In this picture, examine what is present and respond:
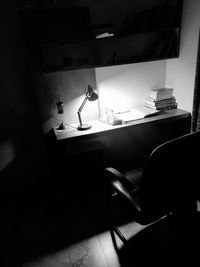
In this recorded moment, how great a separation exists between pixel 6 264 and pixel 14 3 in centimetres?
214

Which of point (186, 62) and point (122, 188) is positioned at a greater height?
point (186, 62)

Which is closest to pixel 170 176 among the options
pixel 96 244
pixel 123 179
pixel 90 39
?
pixel 123 179

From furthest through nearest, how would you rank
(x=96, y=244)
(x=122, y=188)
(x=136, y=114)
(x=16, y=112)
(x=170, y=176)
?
1. (x=136, y=114)
2. (x=16, y=112)
3. (x=96, y=244)
4. (x=122, y=188)
5. (x=170, y=176)

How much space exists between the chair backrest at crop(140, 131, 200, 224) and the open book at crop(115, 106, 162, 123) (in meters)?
0.95

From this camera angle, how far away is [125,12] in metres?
2.13

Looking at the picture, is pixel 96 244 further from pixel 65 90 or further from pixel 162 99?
pixel 162 99

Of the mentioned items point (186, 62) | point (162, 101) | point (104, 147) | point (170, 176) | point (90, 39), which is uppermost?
point (90, 39)

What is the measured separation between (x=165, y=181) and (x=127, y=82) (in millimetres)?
1464

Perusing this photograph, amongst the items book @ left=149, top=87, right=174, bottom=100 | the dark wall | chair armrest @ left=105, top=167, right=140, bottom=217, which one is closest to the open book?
book @ left=149, top=87, right=174, bottom=100

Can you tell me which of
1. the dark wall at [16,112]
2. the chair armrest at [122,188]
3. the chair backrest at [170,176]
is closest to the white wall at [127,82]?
the dark wall at [16,112]

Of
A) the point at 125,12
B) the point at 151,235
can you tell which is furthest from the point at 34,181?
the point at 125,12

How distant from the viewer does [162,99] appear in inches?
90.9

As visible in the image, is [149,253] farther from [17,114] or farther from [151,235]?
[17,114]

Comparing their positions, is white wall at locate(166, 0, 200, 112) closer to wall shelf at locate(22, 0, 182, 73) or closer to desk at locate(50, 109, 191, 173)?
wall shelf at locate(22, 0, 182, 73)
